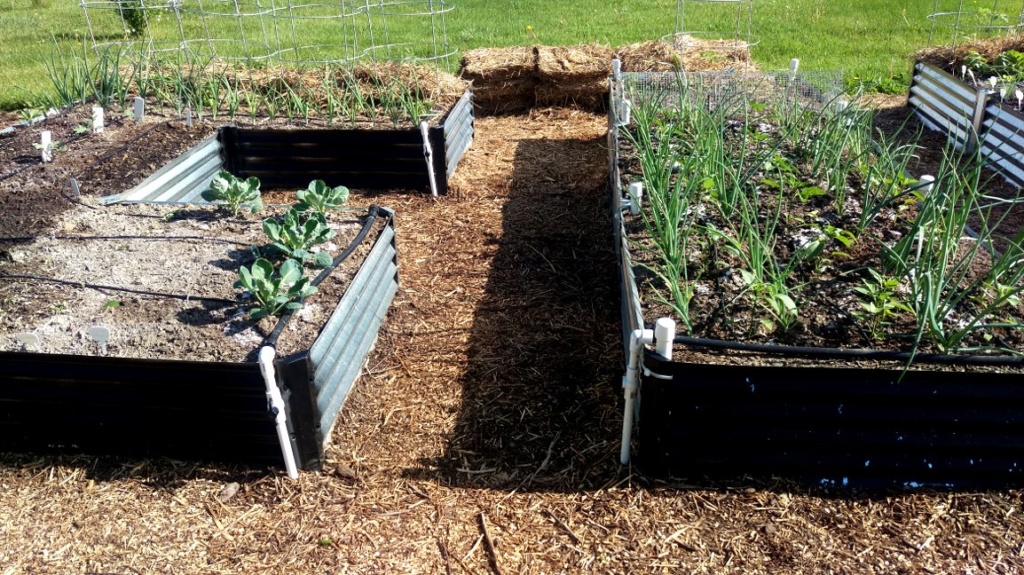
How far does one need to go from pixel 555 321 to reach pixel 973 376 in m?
1.63

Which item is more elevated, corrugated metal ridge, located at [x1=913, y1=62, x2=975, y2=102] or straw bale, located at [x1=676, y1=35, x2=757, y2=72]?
straw bale, located at [x1=676, y1=35, x2=757, y2=72]

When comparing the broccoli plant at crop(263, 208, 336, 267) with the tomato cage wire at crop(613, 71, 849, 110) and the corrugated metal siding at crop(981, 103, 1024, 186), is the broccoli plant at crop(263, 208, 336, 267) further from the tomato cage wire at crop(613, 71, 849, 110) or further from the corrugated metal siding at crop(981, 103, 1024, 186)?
the corrugated metal siding at crop(981, 103, 1024, 186)

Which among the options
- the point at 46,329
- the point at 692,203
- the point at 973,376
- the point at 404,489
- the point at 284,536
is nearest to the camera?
the point at 973,376

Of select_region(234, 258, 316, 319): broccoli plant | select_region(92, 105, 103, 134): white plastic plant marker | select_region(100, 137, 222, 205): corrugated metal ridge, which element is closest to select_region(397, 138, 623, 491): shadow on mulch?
select_region(234, 258, 316, 319): broccoli plant

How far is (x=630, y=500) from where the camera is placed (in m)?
2.35

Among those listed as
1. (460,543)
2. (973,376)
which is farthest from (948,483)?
(460,543)

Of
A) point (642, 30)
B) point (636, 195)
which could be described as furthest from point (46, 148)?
point (642, 30)

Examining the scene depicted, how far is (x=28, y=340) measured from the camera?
244cm

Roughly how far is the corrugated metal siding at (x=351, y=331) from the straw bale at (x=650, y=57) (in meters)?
3.64

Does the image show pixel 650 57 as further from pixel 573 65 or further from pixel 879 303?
pixel 879 303

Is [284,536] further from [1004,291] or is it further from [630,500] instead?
[1004,291]

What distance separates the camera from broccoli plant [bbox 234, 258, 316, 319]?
2.65 metres

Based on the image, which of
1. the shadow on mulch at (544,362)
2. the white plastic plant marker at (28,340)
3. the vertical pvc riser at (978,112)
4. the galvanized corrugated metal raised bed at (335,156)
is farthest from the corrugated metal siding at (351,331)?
the vertical pvc riser at (978,112)

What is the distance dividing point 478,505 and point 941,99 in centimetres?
497
